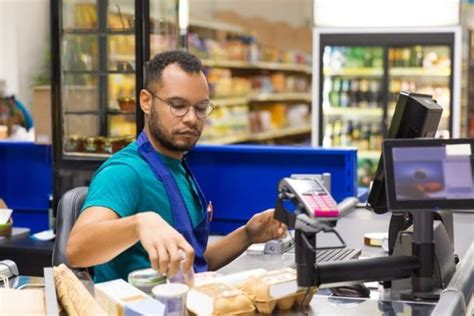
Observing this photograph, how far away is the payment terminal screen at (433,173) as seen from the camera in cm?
190

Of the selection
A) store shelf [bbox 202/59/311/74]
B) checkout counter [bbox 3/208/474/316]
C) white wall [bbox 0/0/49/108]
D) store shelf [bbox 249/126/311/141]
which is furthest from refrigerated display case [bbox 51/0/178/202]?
store shelf [bbox 249/126/311/141]

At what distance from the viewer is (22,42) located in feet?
31.9

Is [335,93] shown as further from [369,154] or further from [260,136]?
[260,136]

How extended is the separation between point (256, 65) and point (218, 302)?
8.90m

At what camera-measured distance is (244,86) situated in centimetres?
1011

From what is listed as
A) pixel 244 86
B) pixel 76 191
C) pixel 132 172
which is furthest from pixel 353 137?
pixel 132 172

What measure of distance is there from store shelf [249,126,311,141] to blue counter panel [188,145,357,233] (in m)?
5.59

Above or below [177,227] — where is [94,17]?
above

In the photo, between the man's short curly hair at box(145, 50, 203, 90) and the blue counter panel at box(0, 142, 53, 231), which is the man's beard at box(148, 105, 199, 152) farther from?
the blue counter panel at box(0, 142, 53, 231)

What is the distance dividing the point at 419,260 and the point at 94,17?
3.45 m

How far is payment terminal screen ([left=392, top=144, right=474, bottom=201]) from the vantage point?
190cm

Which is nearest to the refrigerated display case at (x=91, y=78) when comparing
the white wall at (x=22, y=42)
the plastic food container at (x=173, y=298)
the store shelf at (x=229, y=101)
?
the plastic food container at (x=173, y=298)

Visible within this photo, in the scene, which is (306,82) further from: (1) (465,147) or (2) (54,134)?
(1) (465,147)

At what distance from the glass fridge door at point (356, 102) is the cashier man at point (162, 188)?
557 centimetres
